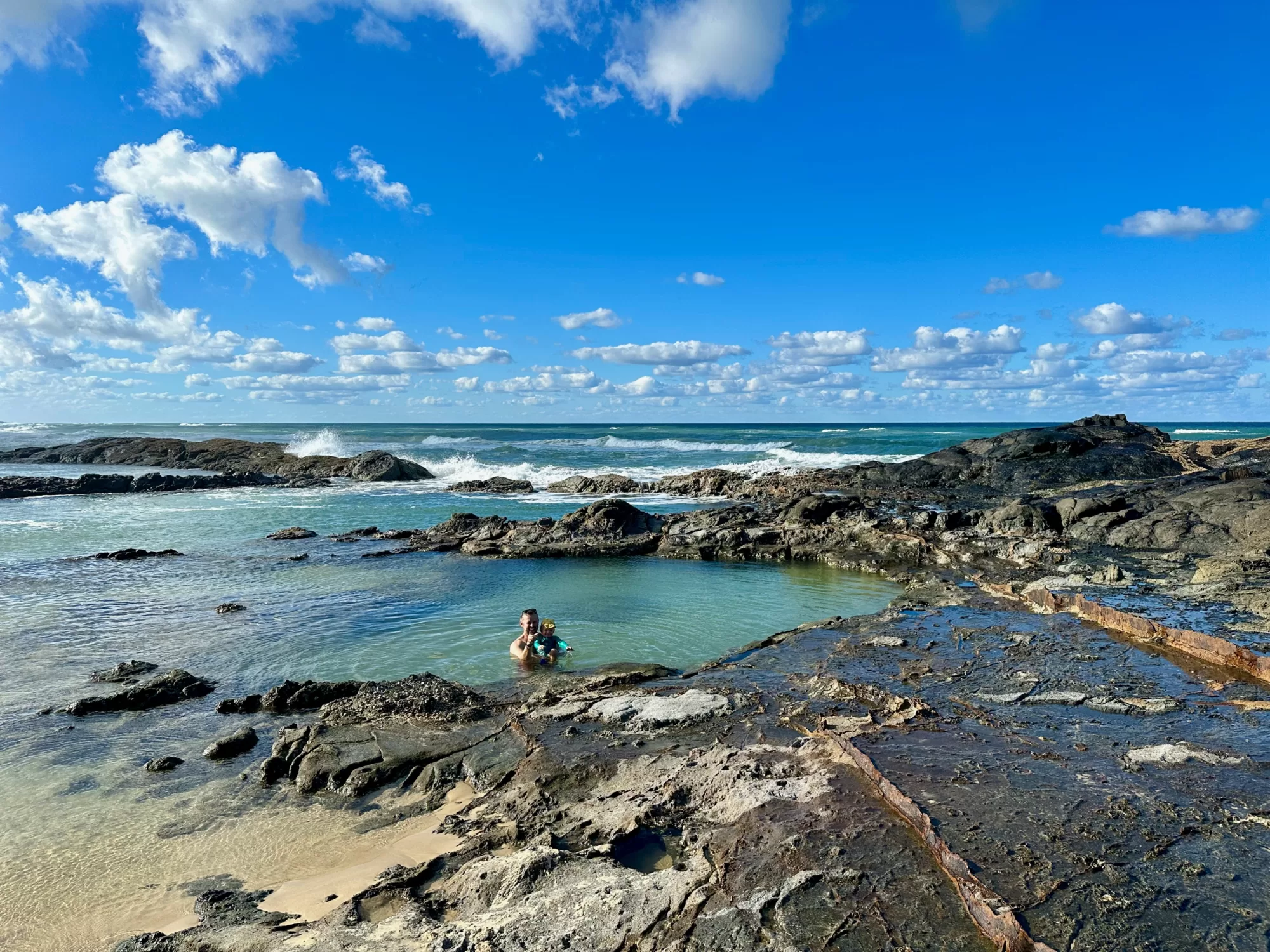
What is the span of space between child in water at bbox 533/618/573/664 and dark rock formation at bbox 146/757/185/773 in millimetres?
4281

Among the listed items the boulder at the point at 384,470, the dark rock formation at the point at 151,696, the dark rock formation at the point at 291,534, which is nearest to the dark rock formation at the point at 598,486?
the boulder at the point at 384,470

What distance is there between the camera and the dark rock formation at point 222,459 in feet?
135

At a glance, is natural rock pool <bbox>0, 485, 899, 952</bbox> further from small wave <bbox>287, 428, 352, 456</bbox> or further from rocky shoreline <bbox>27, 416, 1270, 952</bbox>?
small wave <bbox>287, 428, 352, 456</bbox>

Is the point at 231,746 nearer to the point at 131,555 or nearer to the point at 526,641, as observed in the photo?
the point at 526,641

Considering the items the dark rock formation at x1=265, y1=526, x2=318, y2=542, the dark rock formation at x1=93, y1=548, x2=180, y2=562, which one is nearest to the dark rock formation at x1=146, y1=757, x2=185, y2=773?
the dark rock formation at x1=93, y1=548, x2=180, y2=562

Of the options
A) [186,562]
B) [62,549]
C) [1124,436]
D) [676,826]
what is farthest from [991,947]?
[1124,436]

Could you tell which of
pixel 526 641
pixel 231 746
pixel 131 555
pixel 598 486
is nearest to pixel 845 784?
pixel 526 641

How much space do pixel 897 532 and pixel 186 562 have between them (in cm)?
1796

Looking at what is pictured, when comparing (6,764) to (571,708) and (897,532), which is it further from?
(897,532)

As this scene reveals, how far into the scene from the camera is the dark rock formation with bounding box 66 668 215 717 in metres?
8.23

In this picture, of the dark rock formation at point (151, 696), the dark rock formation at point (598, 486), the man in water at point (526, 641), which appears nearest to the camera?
the dark rock formation at point (151, 696)

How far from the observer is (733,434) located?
326 feet

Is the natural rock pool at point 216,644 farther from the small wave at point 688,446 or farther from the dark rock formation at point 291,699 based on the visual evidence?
the small wave at point 688,446

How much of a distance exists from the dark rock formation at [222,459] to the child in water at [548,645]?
3285cm
